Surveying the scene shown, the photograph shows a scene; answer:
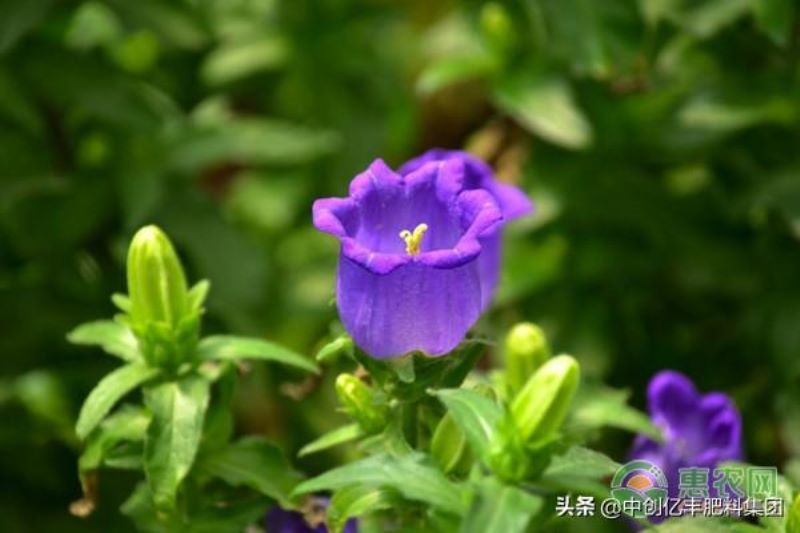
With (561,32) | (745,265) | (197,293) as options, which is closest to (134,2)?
(561,32)

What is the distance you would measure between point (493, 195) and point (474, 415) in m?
0.52

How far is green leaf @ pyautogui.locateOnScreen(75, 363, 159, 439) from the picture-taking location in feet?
4.86

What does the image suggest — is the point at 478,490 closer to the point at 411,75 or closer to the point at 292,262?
the point at 292,262

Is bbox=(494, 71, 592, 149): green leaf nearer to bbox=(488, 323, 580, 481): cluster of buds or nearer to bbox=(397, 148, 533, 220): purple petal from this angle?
bbox=(397, 148, 533, 220): purple petal

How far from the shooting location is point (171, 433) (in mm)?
1512

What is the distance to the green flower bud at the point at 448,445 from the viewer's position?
1459 millimetres

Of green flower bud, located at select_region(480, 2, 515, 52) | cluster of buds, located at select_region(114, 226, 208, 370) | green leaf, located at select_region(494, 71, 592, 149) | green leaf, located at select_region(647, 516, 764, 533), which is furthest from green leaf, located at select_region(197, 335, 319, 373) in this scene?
green flower bud, located at select_region(480, 2, 515, 52)

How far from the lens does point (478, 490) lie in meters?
1.28

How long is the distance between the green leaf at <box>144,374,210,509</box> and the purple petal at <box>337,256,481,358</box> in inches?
9.2

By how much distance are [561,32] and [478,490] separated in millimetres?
1163

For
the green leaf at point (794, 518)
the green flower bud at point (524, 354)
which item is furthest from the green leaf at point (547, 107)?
the green leaf at point (794, 518)

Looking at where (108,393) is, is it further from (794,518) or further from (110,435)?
(794,518)

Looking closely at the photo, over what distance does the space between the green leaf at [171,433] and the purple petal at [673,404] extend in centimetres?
63

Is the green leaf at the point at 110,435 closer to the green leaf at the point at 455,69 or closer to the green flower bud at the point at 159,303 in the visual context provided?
the green flower bud at the point at 159,303
